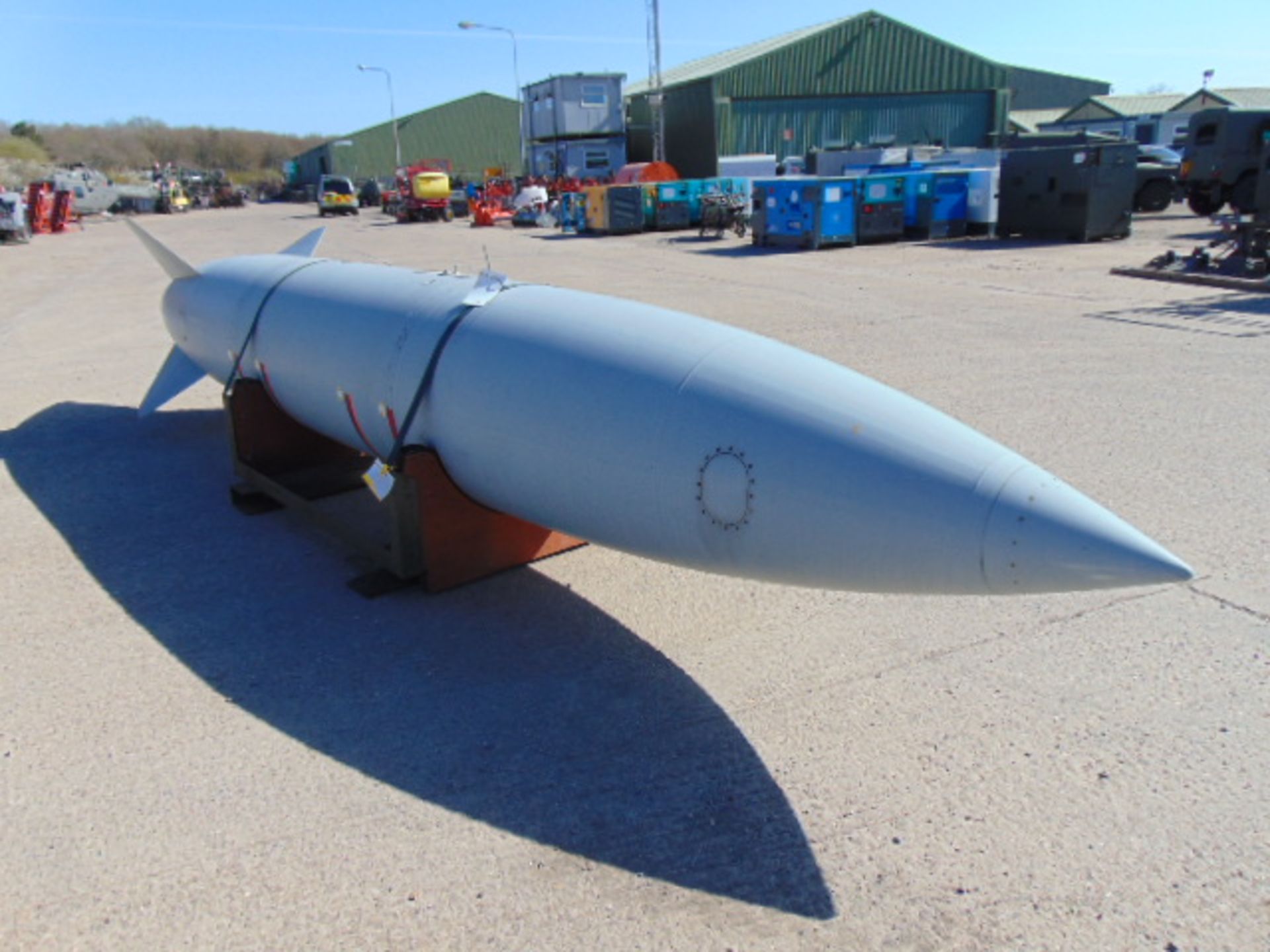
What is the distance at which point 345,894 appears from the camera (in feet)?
7.91

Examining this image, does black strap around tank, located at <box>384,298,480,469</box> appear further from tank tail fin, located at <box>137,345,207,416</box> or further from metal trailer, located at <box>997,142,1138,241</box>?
metal trailer, located at <box>997,142,1138,241</box>

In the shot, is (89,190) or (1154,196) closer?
(1154,196)

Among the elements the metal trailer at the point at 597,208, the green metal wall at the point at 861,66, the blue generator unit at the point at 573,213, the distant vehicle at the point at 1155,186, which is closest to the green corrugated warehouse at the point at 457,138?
the green metal wall at the point at 861,66

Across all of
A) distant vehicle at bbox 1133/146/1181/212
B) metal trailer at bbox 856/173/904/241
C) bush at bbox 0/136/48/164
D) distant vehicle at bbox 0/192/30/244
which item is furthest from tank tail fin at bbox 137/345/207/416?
bush at bbox 0/136/48/164

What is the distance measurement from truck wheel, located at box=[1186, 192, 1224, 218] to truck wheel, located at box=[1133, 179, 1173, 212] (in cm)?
303

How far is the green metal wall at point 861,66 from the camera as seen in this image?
116ft

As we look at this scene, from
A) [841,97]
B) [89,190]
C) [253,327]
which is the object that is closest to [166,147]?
[89,190]

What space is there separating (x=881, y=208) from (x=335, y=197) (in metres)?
30.2

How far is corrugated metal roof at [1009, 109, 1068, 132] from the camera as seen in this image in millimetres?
51281

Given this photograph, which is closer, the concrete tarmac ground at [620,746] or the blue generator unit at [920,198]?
the concrete tarmac ground at [620,746]

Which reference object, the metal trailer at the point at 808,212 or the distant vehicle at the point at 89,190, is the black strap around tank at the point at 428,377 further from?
the distant vehicle at the point at 89,190

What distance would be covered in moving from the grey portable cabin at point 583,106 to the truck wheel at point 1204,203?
23989mm

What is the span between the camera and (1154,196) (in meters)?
22.2

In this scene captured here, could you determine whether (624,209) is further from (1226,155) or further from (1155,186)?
(1226,155)
